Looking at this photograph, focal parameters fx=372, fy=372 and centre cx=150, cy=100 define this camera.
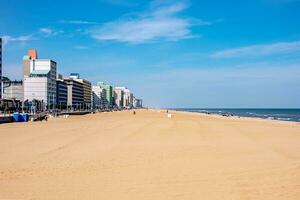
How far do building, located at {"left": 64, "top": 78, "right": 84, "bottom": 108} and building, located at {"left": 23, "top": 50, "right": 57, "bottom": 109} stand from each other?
18.9 metres

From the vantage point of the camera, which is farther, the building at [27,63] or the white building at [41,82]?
the building at [27,63]

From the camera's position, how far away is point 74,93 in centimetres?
17312

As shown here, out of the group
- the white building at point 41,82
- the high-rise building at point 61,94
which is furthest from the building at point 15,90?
the high-rise building at point 61,94

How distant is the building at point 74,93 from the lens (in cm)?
16812

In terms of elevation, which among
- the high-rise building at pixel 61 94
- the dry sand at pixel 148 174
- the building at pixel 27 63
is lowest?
the dry sand at pixel 148 174

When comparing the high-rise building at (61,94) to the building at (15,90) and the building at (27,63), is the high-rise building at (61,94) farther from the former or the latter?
the building at (15,90)

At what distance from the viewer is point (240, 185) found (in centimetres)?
900

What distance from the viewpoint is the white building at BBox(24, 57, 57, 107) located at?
448ft

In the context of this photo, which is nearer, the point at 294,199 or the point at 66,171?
the point at 294,199

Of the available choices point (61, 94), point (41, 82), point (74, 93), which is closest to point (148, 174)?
point (41, 82)

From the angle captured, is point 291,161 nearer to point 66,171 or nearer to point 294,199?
point 294,199

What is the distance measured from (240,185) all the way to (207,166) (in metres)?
2.90

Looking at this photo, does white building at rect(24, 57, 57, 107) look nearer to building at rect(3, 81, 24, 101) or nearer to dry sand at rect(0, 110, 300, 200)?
building at rect(3, 81, 24, 101)

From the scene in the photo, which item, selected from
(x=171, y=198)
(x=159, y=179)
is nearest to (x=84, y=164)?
(x=159, y=179)
